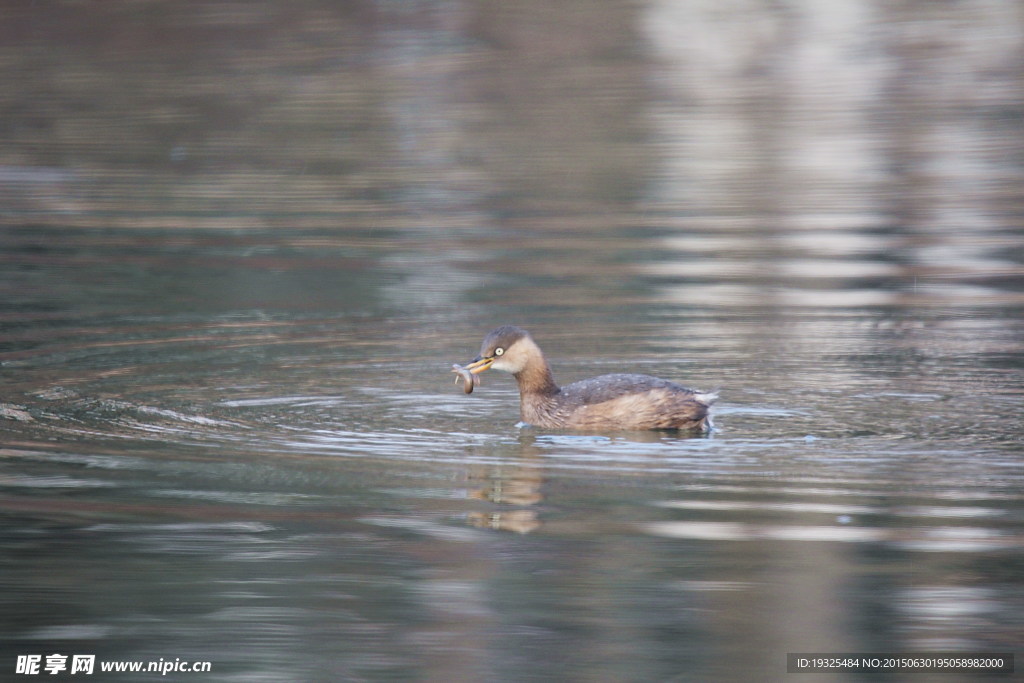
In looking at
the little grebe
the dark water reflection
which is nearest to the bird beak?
the little grebe

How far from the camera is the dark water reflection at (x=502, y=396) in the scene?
21.9 ft

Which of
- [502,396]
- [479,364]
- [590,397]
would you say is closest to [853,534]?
[590,397]

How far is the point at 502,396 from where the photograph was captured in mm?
11188

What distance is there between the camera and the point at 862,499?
8.05 meters

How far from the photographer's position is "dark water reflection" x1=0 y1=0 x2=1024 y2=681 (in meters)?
6.69

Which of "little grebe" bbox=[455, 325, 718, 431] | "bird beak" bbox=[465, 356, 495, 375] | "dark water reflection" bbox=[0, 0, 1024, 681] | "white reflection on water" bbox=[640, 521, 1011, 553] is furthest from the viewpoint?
"bird beak" bbox=[465, 356, 495, 375]

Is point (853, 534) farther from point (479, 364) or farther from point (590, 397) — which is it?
point (479, 364)

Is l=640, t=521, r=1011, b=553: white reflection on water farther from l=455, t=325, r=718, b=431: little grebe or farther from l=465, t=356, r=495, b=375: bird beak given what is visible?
l=465, t=356, r=495, b=375: bird beak

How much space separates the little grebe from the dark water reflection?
0.16 metres

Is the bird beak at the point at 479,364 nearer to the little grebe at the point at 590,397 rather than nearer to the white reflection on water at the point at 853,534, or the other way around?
the little grebe at the point at 590,397

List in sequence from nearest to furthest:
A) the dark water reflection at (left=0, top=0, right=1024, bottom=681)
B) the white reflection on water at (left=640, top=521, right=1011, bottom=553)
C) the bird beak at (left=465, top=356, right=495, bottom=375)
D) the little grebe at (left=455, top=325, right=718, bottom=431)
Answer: the dark water reflection at (left=0, top=0, right=1024, bottom=681), the white reflection on water at (left=640, top=521, right=1011, bottom=553), the little grebe at (left=455, top=325, right=718, bottom=431), the bird beak at (left=465, top=356, right=495, bottom=375)

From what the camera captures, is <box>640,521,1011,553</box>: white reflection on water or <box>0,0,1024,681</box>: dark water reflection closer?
<box>0,0,1024,681</box>: dark water reflection

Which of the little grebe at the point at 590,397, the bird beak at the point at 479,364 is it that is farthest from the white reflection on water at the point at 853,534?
the bird beak at the point at 479,364

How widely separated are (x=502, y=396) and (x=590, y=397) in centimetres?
150
